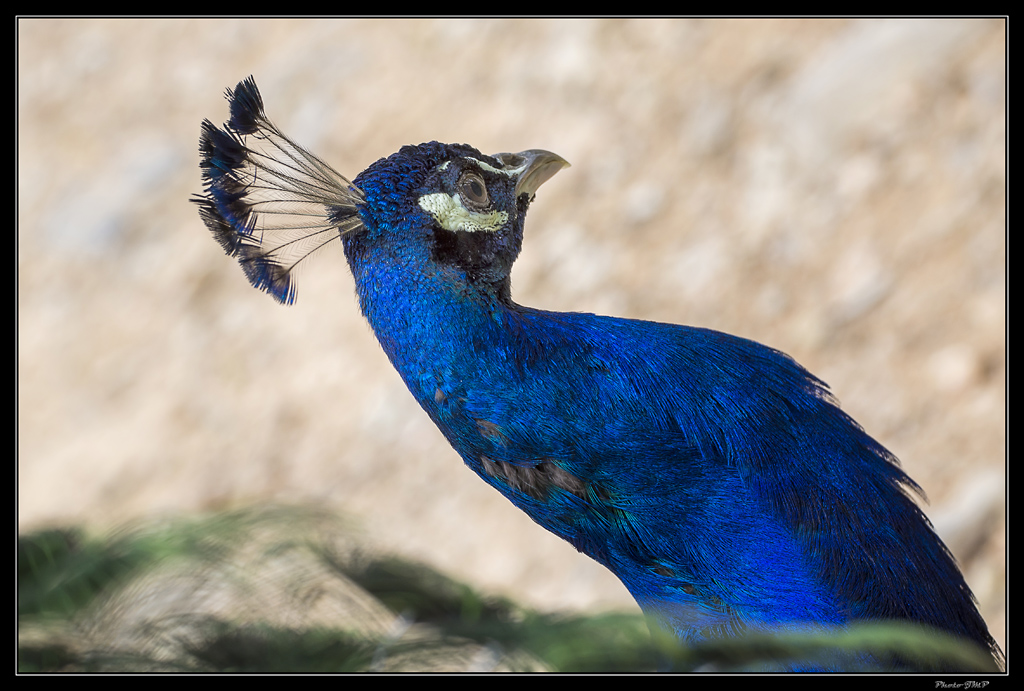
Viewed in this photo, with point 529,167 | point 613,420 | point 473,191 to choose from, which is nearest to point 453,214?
point 473,191

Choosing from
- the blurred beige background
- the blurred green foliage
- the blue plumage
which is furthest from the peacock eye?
the blurred beige background

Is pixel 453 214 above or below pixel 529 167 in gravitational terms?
below

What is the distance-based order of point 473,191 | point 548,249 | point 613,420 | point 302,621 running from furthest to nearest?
point 548,249
point 302,621
point 473,191
point 613,420

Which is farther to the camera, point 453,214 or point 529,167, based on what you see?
point 529,167

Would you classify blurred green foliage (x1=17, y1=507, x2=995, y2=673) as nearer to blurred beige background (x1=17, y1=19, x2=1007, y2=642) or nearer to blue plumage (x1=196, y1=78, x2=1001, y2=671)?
blue plumage (x1=196, y1=78, x2=1001, y2=671)

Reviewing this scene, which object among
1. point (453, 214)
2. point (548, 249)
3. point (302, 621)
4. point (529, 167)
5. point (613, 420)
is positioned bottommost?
point (302, 621)

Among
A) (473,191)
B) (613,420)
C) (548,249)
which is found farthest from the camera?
(548,249)

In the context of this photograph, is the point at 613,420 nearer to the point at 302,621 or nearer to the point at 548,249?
the point at 302,621
